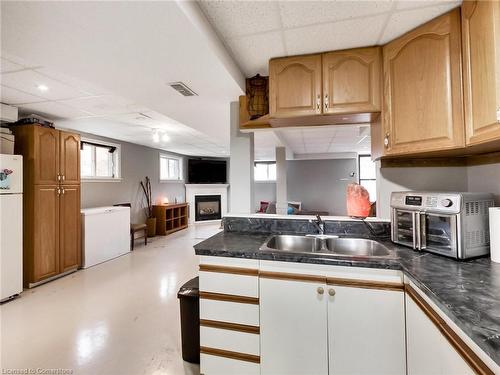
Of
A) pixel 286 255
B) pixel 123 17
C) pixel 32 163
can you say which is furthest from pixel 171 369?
pixel 32 163

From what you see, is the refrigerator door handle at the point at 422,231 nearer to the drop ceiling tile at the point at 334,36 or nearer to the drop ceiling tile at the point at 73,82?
the drop ceiling tile at the point at 334,36

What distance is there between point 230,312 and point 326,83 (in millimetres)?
1736

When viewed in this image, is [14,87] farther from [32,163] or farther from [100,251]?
Answer: [100,251]

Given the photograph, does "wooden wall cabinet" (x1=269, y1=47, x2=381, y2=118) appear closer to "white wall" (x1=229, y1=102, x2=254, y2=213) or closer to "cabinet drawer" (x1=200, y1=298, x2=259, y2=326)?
"white wall" (x1=229, y1=102, x2=254, y2=213)

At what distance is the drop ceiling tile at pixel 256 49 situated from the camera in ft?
5.33

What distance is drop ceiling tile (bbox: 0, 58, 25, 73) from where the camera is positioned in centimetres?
203

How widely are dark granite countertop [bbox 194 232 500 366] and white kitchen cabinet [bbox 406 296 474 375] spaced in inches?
5.2

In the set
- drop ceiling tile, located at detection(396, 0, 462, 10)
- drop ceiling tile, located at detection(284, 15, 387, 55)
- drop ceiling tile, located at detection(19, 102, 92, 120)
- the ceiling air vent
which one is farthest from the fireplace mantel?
drop ceiling tile, located at detection(396, 0, 462, 10)

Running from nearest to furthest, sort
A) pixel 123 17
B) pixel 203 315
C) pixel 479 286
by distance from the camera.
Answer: pixel 479 286 < pixel 123 17 < pixel 203 315

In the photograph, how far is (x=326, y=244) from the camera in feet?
6.21

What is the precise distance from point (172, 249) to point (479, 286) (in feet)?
16.2

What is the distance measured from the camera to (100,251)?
164 inches

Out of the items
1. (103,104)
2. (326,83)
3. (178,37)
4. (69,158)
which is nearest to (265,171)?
(69,158)

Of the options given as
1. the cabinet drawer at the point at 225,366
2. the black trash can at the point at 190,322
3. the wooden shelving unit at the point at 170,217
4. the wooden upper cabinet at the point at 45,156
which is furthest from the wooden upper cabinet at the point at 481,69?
the wooden shelving unit at the point at 170,217
